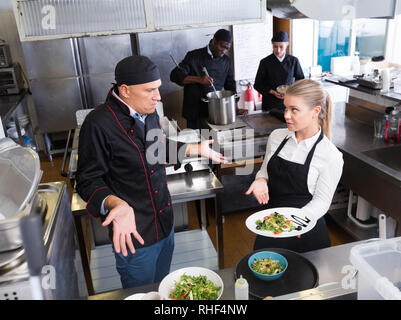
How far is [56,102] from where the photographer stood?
223 inches

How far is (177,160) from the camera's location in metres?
2.22

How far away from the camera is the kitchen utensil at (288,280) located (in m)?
1.48

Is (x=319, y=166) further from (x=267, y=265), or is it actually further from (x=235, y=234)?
(x=235, y=234)

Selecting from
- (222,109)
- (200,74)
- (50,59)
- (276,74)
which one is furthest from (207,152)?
(50,59)

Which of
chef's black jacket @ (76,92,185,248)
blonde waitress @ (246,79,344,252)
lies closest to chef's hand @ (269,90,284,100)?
blonde waitress @ (246,79,344,252)

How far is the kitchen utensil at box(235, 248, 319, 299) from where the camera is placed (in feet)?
4.84

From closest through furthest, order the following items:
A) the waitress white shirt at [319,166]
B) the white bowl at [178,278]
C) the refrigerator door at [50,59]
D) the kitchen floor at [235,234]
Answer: the white bowl at [178,278], the waitress white shirt at [319,166], the kitchen floor at [235,234], the refrigerator door at [50,59]

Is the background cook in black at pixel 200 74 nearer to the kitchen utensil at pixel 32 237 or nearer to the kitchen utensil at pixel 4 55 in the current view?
the kitchen utensil at pixel 4 55

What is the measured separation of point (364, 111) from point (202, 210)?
1827mm

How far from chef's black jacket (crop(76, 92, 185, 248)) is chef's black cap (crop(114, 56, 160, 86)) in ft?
0.42

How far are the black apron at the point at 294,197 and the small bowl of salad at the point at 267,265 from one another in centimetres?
43

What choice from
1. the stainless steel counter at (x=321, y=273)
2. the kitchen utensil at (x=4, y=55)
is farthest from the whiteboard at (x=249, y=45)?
the stainless steel counter at (x=321, y=273)

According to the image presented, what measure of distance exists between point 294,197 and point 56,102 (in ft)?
14.8
